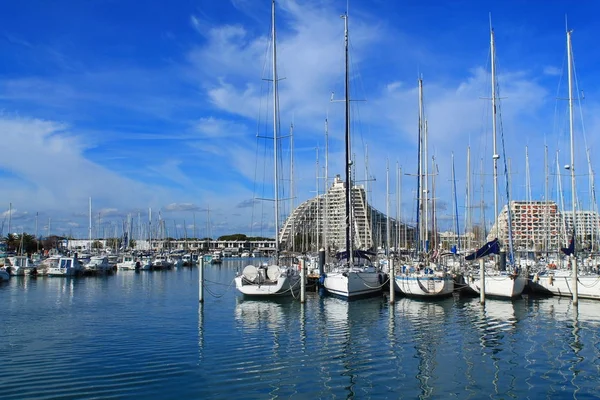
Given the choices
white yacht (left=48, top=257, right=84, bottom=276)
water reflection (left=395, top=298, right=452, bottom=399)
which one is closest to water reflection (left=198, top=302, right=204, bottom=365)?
water reflection (left=395, top=298, right=452, bottom=399)

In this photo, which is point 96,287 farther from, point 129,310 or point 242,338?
point 242,338

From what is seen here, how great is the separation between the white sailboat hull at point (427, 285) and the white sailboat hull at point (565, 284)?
253 inches

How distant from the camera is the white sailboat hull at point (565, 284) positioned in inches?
1293

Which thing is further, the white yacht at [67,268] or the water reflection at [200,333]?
the white yacht at [67,268]

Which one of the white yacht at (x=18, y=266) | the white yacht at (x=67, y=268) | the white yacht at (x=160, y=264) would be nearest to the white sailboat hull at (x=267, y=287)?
the white yacht at (x=67, y=268)

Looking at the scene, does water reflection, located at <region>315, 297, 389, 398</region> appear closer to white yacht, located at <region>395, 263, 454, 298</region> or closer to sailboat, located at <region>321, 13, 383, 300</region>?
sailboat, located at <region>321, 13, 383, 300</region>

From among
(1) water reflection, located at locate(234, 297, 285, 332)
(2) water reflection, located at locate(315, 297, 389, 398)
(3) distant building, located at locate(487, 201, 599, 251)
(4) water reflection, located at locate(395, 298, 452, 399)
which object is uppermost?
(3) distant building, located at locate(487, 201, 599, 251)

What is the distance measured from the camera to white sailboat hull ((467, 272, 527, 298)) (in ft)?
112

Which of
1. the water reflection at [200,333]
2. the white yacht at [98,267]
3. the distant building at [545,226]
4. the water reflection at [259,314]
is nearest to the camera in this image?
the water reflection at [200,333]

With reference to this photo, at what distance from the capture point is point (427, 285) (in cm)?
3550

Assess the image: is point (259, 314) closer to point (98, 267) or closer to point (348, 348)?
point (348, 348)

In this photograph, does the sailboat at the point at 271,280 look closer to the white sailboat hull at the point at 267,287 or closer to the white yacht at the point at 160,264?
the white sailboat hull at the point at 267,287

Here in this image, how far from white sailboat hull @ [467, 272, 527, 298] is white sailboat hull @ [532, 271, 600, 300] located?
214cm

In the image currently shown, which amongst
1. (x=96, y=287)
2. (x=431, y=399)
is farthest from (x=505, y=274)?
(x=96, y=287)
